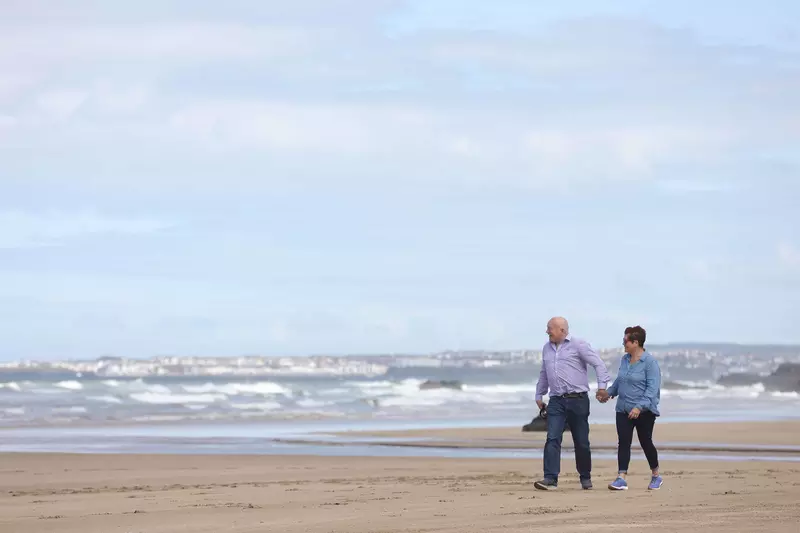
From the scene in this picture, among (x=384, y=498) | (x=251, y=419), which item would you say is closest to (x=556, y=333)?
(x=384, y=498)

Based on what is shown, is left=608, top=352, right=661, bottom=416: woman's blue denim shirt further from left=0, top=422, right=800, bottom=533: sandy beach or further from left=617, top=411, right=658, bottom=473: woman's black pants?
left=0, top=422, right=800, bottom=533: sandy beach

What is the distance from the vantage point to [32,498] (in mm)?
11430

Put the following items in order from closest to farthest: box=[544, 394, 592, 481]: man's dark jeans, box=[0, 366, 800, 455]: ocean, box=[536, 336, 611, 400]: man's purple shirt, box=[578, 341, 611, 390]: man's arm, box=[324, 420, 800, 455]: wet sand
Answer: box=[578, 341, 611, 390]: man's arm → box=[544, 394, 592, 481]: man's dark jeans → box=[536, 336, 611, 400]: man's purple shirt → box=[324, 420, 800, 455]: wet sand → box=[0, 366, 800, 455]: ocean

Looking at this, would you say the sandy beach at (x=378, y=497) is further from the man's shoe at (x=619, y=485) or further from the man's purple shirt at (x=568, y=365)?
the man's purple shirt at (x=568, y=365)

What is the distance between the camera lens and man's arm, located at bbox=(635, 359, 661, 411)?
1130 centimetres

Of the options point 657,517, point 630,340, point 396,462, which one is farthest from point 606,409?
point 657,517

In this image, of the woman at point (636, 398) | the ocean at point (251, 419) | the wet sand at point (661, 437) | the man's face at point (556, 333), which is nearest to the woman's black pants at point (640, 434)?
the woman at point (636, 398)

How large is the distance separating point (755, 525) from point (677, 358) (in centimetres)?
10317

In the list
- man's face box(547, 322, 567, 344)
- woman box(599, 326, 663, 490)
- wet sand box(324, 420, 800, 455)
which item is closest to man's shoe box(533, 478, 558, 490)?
woman box(599, 326, 663, 490)

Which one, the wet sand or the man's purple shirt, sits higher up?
the man's purple shirt

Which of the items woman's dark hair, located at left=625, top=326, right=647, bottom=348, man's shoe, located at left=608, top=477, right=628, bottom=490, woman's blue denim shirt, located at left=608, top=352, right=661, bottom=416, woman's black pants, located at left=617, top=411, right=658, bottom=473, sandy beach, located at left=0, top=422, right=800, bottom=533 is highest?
woman's dark hair, located at left=625, top=326, right=647, bottom=348

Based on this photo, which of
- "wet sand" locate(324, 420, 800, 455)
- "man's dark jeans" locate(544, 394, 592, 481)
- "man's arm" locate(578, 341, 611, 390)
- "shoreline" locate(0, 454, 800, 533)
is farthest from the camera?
"wet sand" locate(324, 420, 800, 455)

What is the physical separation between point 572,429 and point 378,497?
2018 mm

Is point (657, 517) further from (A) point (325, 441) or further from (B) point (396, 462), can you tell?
(A) point (325, 441)
